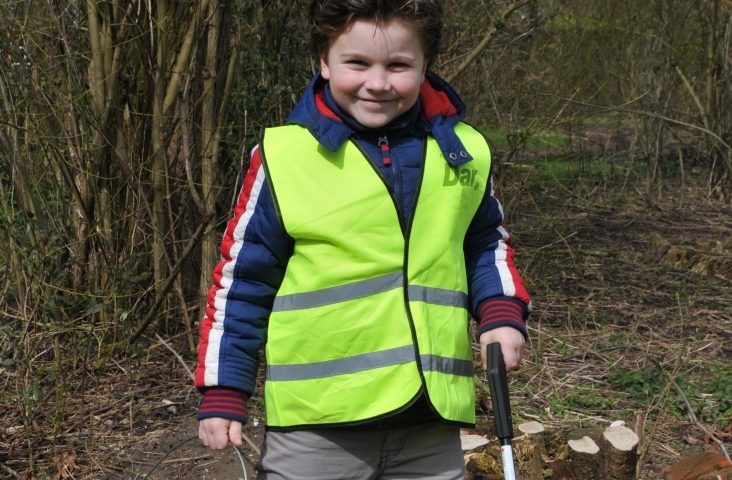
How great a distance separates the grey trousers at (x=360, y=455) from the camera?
2125mm

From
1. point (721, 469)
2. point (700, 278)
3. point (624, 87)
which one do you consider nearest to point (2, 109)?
point (721, 469)

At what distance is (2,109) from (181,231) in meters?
1.05

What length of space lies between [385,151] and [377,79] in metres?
0.17

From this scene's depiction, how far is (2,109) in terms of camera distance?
13.7 ft

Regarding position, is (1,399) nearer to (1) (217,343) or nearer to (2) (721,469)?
(1) (217,343)

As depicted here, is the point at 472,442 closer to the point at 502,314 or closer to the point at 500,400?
the point at 502,314

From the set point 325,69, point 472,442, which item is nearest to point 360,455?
point 325,69

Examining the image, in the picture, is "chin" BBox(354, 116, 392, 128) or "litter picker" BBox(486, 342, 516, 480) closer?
"litter picker" BBox(486, 342, 516, 480)

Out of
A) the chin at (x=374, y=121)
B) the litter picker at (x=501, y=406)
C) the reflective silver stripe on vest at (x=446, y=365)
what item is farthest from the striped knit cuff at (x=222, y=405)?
the chin at (x=374, y=121)

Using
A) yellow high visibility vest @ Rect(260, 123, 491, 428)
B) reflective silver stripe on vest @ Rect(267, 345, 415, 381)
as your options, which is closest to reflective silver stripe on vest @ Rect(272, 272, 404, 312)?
yellow high visibility vest @ Rect(260, 123, 491, 428)

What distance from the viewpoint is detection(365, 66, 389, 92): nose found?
2.08 meters

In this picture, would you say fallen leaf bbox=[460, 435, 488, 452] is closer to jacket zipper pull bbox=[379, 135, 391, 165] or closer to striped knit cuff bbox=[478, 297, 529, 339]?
striped knit cuff bbox=[478, 297, 529, 339]

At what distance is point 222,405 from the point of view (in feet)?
6.97

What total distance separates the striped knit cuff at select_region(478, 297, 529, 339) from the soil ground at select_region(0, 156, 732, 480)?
1.78 meters
